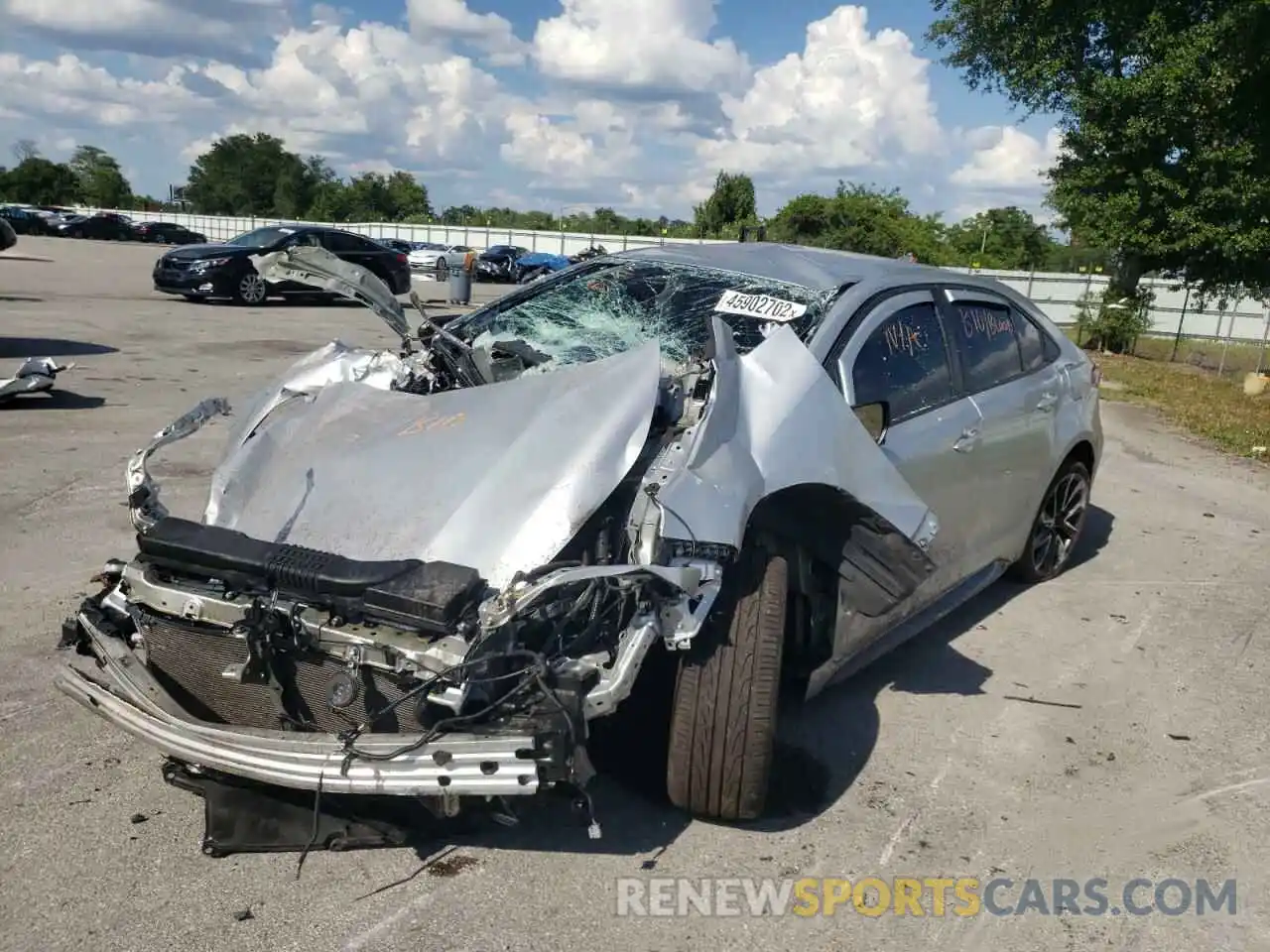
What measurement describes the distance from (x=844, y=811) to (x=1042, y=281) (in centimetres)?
3170

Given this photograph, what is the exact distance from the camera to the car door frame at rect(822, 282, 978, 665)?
3.71m

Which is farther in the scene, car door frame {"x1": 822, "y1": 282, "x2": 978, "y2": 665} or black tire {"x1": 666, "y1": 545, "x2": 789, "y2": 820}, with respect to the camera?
car door frame {"x1": 822, "y1": 282, "x2": 978, "y2": 665}

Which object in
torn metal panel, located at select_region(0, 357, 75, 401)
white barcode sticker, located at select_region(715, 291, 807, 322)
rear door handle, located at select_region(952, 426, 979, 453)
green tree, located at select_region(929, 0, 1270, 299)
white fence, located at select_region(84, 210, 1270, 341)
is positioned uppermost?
green tree, located at select_region(929, 0, 1270, 299)

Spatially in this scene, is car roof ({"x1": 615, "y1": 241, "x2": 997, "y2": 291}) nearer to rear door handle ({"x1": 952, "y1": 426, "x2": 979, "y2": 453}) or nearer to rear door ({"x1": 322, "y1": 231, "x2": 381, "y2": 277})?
rear door handle ({"x1": 952, "y1": 426, "x2": 979, "y2": 453})

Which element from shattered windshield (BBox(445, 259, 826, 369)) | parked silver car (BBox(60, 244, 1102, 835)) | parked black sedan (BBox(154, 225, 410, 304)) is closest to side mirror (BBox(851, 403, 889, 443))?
parked silver car (BBox(60, 244, 1102, 835))

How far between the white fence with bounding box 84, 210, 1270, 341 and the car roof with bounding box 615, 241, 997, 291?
3.10 ft

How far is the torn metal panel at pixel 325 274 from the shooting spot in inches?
148

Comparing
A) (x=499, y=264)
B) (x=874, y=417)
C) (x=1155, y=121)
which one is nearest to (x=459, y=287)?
(x=1155, y=121)

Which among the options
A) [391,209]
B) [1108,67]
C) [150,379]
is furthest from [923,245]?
[391,209]

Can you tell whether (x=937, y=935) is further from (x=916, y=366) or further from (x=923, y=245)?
(x=923, y=245)

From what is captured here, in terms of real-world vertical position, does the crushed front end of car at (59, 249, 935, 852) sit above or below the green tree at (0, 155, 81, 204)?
below

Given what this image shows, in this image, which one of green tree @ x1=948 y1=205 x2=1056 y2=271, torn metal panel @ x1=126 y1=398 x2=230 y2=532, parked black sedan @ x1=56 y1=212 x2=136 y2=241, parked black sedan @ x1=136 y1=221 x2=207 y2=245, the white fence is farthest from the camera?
green tree @ x1=948 y1=205 x2=1056 y2=271

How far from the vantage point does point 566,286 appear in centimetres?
480

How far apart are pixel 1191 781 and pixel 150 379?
9.80m
